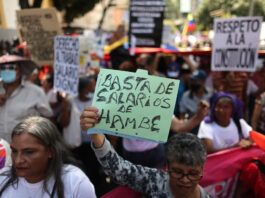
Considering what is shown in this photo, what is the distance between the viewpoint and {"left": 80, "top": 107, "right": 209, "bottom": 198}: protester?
4.94ft

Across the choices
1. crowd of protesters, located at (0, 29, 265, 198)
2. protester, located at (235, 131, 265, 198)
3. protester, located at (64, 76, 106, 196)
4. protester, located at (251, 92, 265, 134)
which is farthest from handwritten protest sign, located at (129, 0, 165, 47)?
protester, located at (235, 131, 265, 198)

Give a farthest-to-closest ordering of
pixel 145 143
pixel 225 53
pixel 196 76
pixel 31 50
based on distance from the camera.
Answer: pixel 196 76 → pixel 31 50 → pixel 225 53 → pixel 145 143

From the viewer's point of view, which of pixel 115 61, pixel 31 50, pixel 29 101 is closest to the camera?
pixel 29 101

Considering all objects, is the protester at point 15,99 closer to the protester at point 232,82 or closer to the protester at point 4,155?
the protester at point 4,155

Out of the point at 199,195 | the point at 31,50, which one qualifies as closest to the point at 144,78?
the point at 199,195

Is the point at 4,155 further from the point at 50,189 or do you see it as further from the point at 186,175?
the point at 186,175

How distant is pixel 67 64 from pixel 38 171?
5.58 feet

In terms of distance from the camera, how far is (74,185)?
1530 mm

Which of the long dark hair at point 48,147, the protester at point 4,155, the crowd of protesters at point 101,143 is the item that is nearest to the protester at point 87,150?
the crowd of protesters at point 101,143

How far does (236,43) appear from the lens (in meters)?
3.11

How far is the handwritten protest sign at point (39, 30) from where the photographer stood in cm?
341

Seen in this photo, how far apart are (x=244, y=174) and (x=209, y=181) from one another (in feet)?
1.09

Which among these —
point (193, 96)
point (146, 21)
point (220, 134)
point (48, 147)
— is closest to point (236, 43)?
point (193, 96)

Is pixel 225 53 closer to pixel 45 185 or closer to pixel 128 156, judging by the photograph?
pixel 128 156
